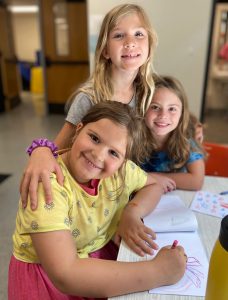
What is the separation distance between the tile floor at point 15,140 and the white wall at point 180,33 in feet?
3.60

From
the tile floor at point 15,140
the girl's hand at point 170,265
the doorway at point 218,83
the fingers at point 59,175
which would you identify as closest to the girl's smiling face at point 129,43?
the fingers at point 59,175

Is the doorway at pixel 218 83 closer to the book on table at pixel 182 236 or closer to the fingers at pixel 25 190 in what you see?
the book on table at pixel 182 236

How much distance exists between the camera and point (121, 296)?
0.59 metres

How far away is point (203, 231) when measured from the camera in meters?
0.81

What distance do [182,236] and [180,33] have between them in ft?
7.42

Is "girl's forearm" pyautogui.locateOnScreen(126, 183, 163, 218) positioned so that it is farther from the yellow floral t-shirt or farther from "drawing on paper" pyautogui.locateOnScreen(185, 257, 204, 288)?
"drawing on paper" pyautogui.locateOnScreen(185, 257, 204, 288)

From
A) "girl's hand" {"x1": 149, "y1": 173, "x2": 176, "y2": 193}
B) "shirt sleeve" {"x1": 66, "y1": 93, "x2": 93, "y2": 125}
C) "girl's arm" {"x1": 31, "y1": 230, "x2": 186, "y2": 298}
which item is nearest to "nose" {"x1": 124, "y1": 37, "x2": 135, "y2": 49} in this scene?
"shirt sleeve" {"x1": 66, "y1": 93, "x2": 93, "y2": 125}

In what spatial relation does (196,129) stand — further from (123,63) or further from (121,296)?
(121,296)

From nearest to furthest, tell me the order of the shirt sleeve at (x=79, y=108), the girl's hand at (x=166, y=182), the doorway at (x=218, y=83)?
the girl's hand at (x=166, y=182) < the shirt sleeve at (x=79, y=108) < the doorway at (x=218, y=83)

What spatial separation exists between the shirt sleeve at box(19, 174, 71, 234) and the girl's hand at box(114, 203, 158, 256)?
19 centimetres

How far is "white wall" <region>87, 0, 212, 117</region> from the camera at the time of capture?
2568 millimetres

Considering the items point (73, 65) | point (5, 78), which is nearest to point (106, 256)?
point (73, 65)

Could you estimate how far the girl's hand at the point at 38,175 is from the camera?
2.16ft

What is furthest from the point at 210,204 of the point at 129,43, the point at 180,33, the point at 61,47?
the point at 61,47
